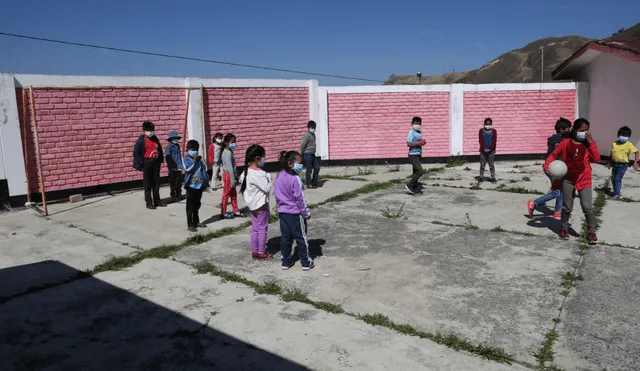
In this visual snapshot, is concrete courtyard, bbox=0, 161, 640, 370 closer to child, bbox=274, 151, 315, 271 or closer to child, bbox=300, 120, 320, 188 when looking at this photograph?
child, bbox=274, 151, 315, 271

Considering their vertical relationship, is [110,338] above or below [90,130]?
below

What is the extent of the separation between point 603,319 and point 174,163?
7.97 m

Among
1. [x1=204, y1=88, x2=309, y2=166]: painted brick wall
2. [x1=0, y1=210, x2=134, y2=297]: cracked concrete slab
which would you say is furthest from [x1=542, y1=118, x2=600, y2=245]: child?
[x1=204, y1=88, x2=309, y2=166]: painted brick wall

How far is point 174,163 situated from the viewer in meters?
9.98

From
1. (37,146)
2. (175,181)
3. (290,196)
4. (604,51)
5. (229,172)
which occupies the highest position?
(604,51)

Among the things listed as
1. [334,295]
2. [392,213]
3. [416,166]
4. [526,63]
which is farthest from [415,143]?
[526,63]

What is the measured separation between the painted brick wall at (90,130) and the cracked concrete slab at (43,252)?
1.93 meters

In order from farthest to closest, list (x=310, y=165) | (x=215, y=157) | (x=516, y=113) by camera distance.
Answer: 1. (x=516, y=113)
2. (x=310, y=165)
3. (x=215, y=157)

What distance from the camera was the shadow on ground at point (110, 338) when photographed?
12.7 ft

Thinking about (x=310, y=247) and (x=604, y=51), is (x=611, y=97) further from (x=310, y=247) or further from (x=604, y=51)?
(x=310, y=247)

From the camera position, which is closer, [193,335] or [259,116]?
[193,335]

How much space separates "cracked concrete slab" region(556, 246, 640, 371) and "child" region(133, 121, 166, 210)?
24.5ft

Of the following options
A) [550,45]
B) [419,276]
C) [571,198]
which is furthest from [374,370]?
[550,45]

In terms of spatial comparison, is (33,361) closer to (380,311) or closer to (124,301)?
(124,301)
